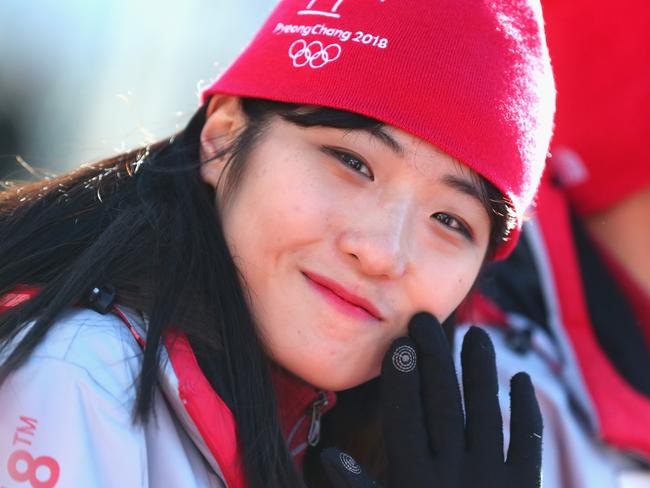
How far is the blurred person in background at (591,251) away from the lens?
2.47 meters

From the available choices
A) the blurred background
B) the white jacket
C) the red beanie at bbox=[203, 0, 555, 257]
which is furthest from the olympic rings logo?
the blurred background

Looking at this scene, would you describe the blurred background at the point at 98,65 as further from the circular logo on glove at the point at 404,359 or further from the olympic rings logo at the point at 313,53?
the circular logo on glove at the point at 404,359

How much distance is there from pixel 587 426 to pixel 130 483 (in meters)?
1.49

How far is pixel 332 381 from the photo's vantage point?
1.59m

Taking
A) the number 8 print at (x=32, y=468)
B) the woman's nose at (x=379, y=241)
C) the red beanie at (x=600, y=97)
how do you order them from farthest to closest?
the red beanie at (x=600, y=97) < the woman's nose at (x=379, y=241) < the number 8 print at (x=32, y=468)

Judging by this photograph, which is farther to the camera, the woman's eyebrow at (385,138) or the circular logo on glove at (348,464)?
the woman's eyebrow at (385,138)

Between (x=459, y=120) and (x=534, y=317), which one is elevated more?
(x=459, y=120)

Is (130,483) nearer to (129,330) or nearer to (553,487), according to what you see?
(129,330)

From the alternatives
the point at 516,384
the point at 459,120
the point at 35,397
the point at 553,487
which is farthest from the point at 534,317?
the point at 35,397

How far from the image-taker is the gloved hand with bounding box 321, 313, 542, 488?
5.21 feet

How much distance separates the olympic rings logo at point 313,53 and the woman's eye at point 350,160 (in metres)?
0.16

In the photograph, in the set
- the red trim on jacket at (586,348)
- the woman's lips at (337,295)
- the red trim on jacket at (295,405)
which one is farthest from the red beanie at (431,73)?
the red trim on jacket at (586,348)

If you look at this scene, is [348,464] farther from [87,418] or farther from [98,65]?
[98,65]

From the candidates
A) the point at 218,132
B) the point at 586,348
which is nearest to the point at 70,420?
the point at 218,132
